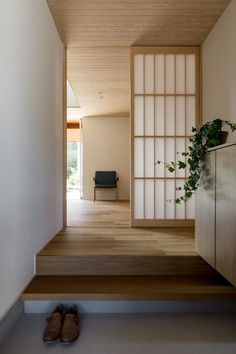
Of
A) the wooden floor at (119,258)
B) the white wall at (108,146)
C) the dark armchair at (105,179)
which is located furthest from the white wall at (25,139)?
the white wall at (108,146)

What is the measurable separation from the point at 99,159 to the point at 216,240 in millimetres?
5624

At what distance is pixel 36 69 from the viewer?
7.30ft

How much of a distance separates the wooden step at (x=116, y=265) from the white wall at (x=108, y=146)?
16.6 feet

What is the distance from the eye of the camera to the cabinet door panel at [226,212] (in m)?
1.60

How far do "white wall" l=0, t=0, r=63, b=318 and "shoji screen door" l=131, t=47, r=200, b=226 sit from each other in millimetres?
1138

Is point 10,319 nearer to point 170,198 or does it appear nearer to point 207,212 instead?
point 207,212

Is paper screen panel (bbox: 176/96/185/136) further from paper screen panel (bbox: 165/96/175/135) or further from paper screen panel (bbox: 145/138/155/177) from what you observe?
paper screen panel (bbox: 145/138/155/177)

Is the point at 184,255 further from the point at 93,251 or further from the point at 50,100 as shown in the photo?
the point at 50,100

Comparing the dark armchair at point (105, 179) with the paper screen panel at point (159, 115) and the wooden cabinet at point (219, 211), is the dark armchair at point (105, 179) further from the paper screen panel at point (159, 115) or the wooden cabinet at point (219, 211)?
the wooden cabinet at point (219, 211)

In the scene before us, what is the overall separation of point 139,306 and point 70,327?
525mm

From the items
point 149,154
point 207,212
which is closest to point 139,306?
point 207,212

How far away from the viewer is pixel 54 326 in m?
1.70

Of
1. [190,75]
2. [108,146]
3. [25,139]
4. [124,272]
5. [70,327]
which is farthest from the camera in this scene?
[108,146]

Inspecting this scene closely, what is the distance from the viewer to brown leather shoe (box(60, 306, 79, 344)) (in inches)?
63.2
